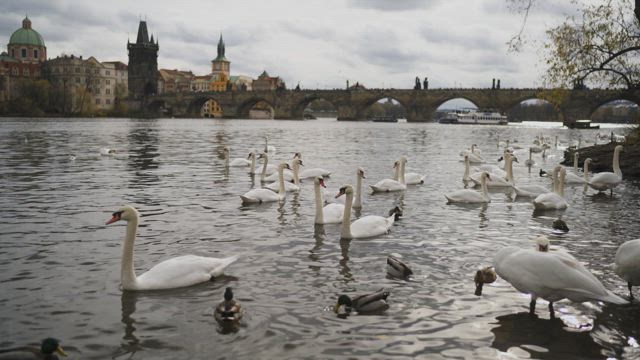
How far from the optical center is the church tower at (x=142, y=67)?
165250 mm

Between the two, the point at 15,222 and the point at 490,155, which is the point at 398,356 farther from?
the point at 490,155

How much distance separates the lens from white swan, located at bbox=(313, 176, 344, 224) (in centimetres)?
1101

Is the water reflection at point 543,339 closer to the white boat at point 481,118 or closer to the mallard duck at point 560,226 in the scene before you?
the mallard duck at point 560,226

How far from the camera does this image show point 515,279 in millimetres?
6258

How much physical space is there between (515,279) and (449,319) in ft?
2.76

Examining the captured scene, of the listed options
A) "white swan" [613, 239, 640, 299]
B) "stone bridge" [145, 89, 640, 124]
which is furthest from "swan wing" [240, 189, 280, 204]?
"stone bridge" [145, 89, 640, 124]

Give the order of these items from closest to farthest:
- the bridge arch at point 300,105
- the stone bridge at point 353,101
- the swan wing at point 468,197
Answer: the swan wing at point 468,197
the stone bridge at point 353,101
the bridge arch at point 300,105

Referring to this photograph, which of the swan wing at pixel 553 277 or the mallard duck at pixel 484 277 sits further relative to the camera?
the mallard duck at pixel 484 277

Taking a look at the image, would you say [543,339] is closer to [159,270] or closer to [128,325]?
[128,325]

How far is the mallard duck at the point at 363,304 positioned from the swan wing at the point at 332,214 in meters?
4.67

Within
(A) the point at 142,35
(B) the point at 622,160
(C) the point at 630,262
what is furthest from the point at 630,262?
(A) the point at 142,35

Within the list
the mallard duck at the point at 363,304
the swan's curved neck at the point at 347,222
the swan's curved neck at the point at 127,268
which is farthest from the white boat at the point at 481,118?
the swan's curved neck at the point at 127,268

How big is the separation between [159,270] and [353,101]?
12288cm

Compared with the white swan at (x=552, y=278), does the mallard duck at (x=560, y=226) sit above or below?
below
